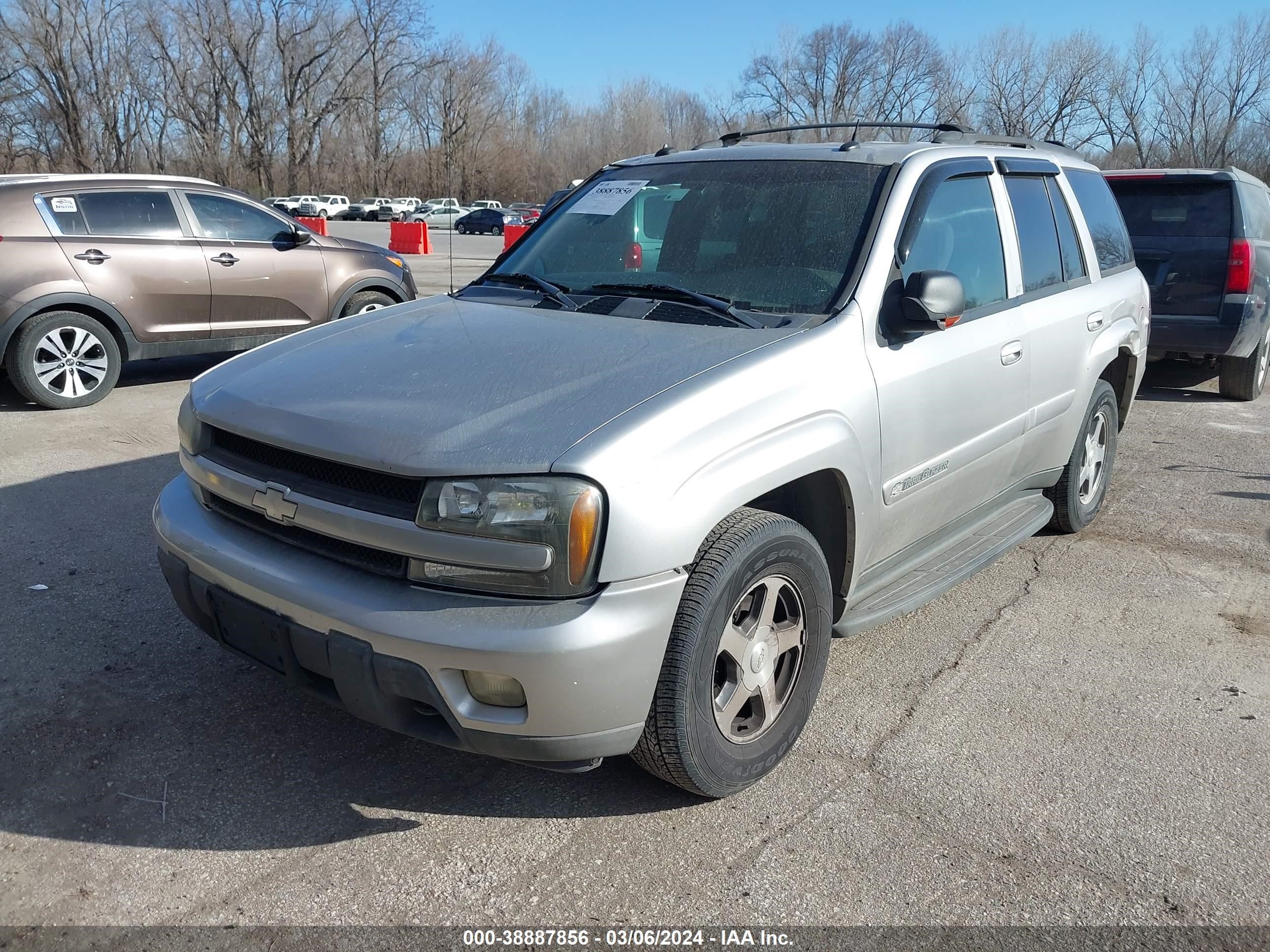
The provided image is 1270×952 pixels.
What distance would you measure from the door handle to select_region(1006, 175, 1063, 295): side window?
314mm

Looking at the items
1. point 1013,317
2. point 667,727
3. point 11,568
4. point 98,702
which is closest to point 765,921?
point 667,727

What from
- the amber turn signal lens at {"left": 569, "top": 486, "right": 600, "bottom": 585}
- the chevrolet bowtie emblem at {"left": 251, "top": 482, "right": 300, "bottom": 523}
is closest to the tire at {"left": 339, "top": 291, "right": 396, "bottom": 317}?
the chevrolet bowtie emblem at {"left": 251, "top": 482, "right": 300, "bottom": 523}

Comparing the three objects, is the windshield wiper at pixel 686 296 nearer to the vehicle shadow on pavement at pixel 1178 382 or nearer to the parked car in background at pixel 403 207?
the vehicle shadow on pavement at pixel 1178 382

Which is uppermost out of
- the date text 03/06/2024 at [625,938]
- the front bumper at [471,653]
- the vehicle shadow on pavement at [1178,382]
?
the front bumper at [471,653]

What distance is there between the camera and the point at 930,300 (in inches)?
127

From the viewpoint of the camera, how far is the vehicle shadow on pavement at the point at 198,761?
2.78 metres

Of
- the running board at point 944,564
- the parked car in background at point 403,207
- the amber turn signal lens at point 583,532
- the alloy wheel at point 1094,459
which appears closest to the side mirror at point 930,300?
the running board at point 944,564

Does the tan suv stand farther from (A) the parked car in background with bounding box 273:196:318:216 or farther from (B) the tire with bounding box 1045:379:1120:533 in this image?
(A) the parked car in background with bounding box 273:196:318:216

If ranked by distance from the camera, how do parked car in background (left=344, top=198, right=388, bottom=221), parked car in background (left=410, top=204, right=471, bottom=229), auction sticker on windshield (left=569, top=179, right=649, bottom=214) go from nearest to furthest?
auction sticker on windshield (left=569, top=179, right=649, bottom=214)
parked car in background (left=410, top=204, right=471, bottom=229)
parked car in background (left=344, top=198, right=388, bottom=221)

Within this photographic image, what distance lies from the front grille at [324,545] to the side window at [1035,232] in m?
2.96

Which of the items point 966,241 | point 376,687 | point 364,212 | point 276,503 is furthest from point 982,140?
point 364,212

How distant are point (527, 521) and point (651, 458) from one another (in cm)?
34

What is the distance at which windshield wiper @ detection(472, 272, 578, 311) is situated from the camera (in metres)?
3.62

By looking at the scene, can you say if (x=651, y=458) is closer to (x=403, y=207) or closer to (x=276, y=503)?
(x=276, y=503)
